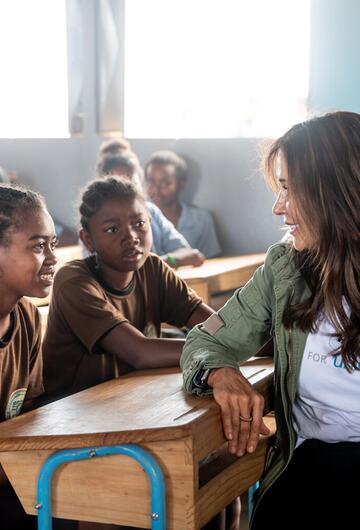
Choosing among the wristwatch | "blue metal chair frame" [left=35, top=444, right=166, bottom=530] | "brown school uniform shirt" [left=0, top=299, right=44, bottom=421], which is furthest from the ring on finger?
"brown school uniform shirt" [left=0, top=299, right=44, bottom=421]

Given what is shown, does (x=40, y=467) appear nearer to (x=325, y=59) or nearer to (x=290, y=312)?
(x=290, y=312)

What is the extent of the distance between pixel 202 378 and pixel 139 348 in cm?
45

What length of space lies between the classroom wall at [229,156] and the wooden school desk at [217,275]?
495 millimetres

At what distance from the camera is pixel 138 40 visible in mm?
5762

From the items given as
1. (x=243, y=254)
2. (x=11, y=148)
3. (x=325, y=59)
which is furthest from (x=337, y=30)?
(x=11, y=148)

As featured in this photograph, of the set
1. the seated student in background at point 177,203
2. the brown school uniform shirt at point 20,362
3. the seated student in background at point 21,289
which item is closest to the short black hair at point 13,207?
the seated student in background at point 21,289

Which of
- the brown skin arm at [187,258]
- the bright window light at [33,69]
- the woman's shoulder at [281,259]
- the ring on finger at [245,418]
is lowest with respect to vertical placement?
the brown skin arm at [187,258]

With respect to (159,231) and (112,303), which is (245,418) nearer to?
(112,303)

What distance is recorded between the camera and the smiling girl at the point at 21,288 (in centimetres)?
193

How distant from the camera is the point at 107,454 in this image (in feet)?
4.88

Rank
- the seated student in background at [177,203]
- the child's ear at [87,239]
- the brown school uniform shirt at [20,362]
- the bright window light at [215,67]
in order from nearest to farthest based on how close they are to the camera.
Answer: the brown school uniform shirt at [20,362] → the child's ear at [87,239] → the bright window light at [215,67] → the seated student in background at [177,203]

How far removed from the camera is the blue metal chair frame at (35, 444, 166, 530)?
4.72ft

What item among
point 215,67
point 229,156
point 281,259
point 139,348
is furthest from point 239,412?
point 215,67

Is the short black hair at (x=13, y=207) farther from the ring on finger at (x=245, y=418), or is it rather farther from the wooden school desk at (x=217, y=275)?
the wooden school desk at (x=217, y=275)
